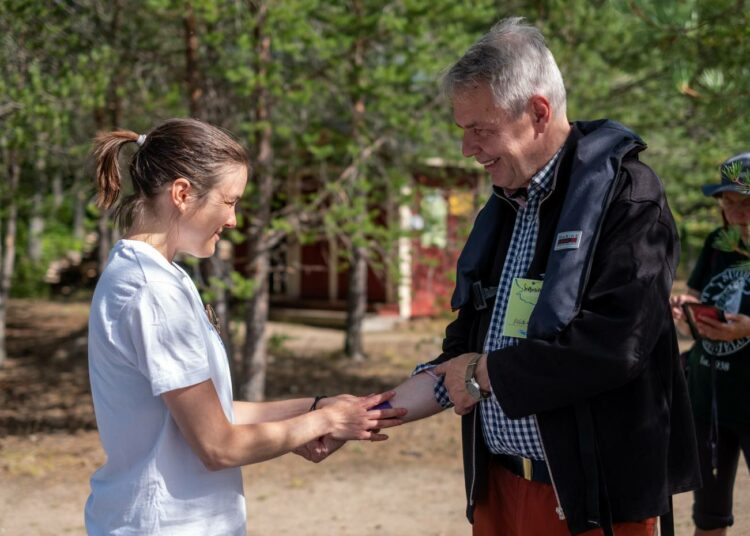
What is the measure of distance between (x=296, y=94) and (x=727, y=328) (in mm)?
4681

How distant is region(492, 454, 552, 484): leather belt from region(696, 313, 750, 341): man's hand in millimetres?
1540

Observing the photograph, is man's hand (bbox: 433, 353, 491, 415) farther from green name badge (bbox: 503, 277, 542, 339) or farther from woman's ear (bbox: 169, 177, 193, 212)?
woman's ear (bbox: 169, 177, 193, 212)

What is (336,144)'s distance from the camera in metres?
8.97

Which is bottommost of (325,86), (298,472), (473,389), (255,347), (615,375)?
(298,472)

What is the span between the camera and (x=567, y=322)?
2100 mm

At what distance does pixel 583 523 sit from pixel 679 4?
2612mm

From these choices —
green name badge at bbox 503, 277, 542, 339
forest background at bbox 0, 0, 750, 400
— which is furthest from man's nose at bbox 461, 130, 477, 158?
forest background at bbox 0, 0, 750, 400

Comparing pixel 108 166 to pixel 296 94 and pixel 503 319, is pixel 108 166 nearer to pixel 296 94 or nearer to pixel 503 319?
pixel 503 319

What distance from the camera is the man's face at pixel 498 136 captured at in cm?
232

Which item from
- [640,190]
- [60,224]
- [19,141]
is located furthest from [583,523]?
[60,224]

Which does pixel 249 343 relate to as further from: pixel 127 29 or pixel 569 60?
pixel 569 60

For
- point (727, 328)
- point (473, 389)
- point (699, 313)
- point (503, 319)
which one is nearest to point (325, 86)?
point (699, 313)

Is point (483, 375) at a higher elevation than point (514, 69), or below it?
below

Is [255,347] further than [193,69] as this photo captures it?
Yes
